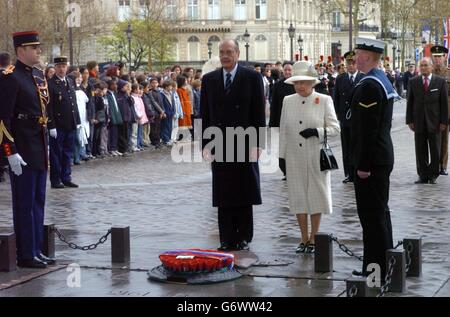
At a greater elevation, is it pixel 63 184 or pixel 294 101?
pixel 294 101

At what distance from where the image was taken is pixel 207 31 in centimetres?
11200

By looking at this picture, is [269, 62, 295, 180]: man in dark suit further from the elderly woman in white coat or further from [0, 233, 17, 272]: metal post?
[0, 233, 17, 272]: metal post

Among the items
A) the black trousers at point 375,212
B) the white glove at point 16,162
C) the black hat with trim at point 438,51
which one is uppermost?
the black hat with trim at point 438,51

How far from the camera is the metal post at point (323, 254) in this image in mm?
10320

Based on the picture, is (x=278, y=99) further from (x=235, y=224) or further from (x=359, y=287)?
(x=359, y=287)

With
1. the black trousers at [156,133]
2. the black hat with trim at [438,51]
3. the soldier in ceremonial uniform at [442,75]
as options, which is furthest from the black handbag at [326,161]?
the black trousers at [156,133]

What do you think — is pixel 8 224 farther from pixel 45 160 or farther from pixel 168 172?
pixel 168 172

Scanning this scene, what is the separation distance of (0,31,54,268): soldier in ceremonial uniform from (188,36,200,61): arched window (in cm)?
10200

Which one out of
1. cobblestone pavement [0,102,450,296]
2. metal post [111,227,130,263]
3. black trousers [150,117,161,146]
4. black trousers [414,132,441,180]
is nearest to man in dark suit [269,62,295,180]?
cobblestone pavement [0,102,450,296]

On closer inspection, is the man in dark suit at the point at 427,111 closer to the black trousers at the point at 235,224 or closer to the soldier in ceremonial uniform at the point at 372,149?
the black trousers at the point at 235,224

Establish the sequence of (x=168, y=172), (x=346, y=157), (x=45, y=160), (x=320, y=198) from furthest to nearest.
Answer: (x=168, y=172) < (x=346, y=157) < (x=320, y=198) < (x=45, y=160)

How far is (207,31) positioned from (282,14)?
757 cm
